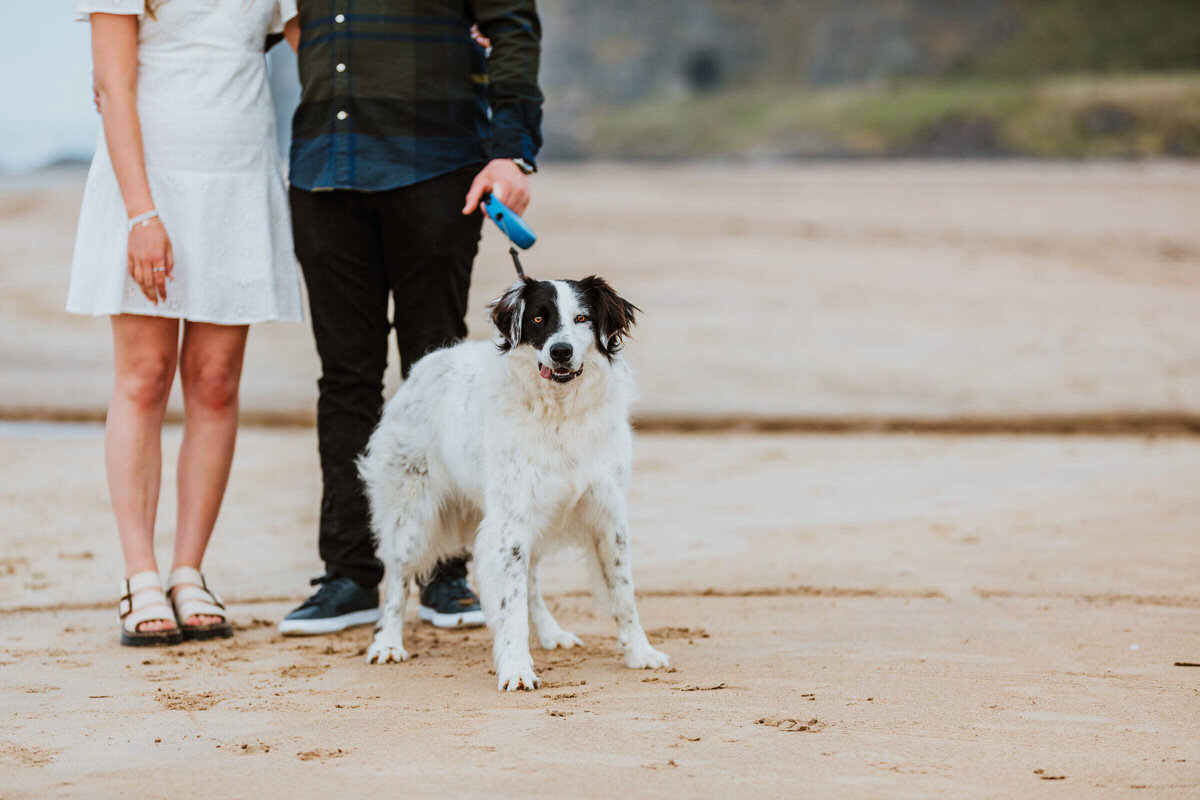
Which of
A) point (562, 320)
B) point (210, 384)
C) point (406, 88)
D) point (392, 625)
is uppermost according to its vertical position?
point (406, 88)

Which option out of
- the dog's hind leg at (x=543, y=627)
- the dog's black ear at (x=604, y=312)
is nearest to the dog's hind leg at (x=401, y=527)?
the dog's hind leg at (x=543, y=627)

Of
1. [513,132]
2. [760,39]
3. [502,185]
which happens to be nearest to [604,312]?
[502,185]

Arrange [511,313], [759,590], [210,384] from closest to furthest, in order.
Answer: [511,313] → [210,384] → [759,590]

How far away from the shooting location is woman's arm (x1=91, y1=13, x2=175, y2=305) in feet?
12.9

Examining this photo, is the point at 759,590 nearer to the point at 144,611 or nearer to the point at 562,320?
the point at 562,320

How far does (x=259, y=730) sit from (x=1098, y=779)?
193 cm

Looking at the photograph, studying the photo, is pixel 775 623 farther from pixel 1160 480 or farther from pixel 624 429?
pixel 1160 480

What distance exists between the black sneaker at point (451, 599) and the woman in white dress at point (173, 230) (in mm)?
686

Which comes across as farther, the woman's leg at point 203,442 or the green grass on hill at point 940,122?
the green grass on hill at point 940,122

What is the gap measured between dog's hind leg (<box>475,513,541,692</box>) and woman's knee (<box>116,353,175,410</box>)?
3.99ft

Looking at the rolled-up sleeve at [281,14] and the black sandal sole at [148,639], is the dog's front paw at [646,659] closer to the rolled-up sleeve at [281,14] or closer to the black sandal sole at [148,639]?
the black sandal sole at [148,639]

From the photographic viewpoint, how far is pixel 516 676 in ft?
11.8

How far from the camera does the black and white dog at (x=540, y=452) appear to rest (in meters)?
3.68

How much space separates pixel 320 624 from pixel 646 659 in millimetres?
1167
